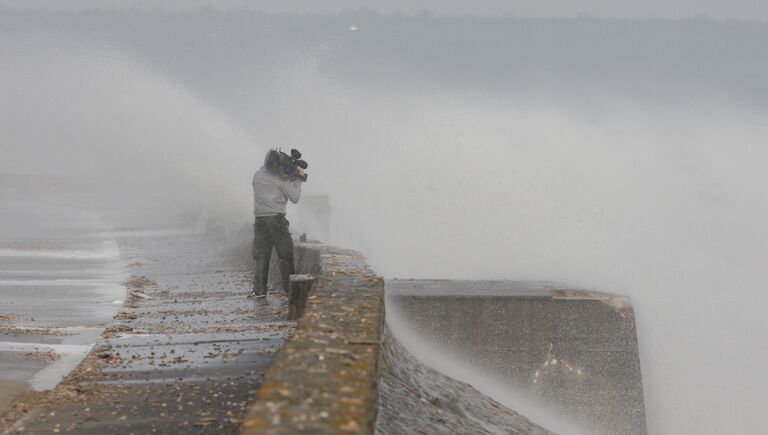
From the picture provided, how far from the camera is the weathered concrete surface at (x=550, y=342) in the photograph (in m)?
11.1

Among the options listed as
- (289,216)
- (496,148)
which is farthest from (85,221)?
(496,148)

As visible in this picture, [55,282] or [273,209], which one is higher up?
[273,209]

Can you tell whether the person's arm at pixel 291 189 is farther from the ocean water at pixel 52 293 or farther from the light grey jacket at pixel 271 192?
the ocean water at pixel 52 293

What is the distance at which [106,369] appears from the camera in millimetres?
7238

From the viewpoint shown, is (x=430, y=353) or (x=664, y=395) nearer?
(x=430, y=353)

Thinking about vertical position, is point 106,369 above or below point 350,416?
below

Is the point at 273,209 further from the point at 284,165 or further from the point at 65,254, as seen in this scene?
the point at 65,254

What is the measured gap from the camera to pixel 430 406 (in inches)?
313

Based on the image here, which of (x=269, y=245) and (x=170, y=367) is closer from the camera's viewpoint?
(x=170, y=367)

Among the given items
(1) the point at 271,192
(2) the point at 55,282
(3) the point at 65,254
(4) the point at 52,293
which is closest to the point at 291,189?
(1) the point at 271,192

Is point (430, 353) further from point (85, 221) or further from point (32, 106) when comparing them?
point (32, 106)

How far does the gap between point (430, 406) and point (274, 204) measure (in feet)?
11.1

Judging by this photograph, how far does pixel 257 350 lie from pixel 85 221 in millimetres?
15895

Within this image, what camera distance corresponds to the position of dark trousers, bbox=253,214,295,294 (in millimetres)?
10625
